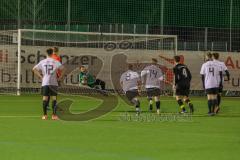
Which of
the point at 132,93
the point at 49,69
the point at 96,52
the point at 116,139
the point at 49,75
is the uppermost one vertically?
the point at 96,52

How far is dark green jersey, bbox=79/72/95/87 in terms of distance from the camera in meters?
35.1

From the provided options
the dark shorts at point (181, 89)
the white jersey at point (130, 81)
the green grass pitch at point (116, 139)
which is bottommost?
the green grass pitch at point (116, 139)

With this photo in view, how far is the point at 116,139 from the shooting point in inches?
602

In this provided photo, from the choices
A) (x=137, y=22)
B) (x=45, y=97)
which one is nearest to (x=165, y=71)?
(x=137, y=22)

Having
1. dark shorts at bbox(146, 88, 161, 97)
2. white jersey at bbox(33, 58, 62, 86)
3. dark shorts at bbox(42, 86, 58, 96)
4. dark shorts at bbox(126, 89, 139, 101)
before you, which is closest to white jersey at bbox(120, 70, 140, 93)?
dark shorts at bbox(126, 89, 139, 101)

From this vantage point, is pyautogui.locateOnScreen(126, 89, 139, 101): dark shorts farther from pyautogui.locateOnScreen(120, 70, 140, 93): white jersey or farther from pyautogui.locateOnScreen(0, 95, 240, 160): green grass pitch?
pyautogui.locateOnScreen(0, 95, 240, 160): green grass pitch

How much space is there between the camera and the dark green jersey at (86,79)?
3506 cm

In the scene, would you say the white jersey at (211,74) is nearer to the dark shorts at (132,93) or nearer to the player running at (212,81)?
the player running at (212,81)

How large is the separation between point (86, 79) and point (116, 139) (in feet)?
66.4

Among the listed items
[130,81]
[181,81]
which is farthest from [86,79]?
[181,81]

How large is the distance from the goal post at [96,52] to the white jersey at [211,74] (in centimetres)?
1147

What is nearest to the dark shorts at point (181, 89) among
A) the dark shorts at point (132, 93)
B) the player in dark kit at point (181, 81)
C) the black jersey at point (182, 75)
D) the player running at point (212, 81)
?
the player in dark kit at point (181, 81)

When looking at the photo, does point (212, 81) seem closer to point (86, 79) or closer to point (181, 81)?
point (181, 81)

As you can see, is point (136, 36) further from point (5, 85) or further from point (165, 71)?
point (5, 85)
